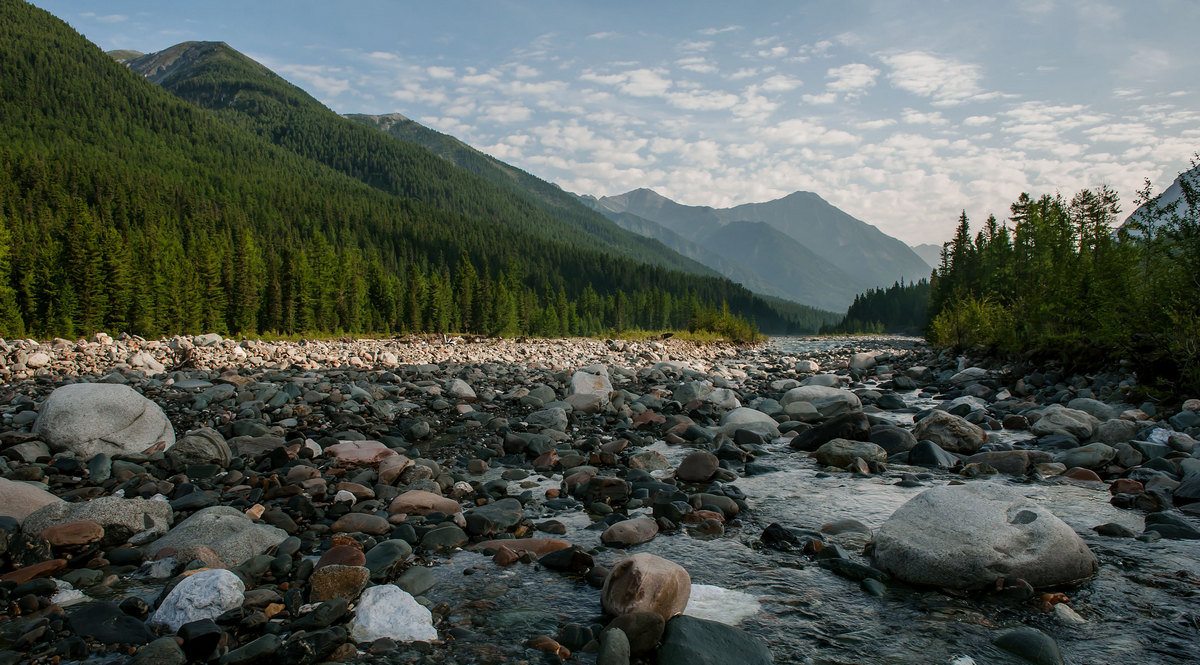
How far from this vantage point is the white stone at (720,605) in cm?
456

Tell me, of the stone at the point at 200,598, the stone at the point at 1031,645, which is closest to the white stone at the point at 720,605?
the stone at the point at 1031,645

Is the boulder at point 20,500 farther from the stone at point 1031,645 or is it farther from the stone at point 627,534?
the stone at point 1031,645

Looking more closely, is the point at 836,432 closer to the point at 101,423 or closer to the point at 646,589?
the point at 646,589

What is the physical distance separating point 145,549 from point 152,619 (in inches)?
67.4

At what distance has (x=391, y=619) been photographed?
430 cm

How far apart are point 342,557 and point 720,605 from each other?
348cm

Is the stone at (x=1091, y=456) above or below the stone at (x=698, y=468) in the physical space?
above

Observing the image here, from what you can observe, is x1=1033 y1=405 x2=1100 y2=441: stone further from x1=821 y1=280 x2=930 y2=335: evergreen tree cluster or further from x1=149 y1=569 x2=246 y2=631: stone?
x1=821 y1=280 x2=930 y2=335: evergreen tree cluster

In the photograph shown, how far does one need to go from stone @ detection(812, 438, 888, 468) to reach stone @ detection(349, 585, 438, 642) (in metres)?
7.26

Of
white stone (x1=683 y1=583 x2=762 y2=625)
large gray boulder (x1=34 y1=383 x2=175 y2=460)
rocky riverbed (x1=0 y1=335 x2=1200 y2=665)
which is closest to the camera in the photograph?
rocky riverbed (x1=0 y1=335 x2=1200 y2=665)

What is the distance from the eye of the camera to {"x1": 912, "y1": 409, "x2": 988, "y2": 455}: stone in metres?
10.0

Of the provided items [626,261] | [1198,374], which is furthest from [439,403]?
[626,261]

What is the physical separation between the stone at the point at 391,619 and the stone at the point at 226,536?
1673 millimetres

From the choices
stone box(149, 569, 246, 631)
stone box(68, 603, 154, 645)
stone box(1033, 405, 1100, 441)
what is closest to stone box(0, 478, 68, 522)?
stone box(68, 603, 154, 645)
